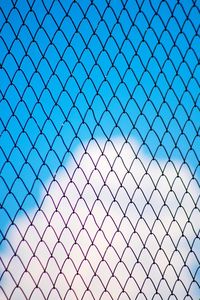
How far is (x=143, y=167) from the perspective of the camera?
228 cm

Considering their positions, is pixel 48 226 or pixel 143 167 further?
pixel 143 167

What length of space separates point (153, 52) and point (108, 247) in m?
1.14

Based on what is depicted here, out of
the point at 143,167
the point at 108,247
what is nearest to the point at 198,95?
the point at 143,167

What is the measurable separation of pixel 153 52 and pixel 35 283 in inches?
56.6

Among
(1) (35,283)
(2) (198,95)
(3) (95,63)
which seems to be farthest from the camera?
(2) (198,95)

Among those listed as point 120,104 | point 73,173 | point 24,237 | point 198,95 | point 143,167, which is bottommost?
point 24,237

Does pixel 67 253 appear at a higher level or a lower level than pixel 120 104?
lower

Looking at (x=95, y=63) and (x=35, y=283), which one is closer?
(x=35, y=283)

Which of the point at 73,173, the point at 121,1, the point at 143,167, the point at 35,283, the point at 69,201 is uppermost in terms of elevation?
the point at 121,1

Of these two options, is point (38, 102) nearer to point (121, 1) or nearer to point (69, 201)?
point (69, 201)

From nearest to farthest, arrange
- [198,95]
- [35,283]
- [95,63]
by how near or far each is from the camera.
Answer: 1. [35,283]
2. [95,63]
3. [198,95]

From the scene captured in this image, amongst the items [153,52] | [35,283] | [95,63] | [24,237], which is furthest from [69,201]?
[153,52]

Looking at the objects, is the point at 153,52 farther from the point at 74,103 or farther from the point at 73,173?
the point at 73,173

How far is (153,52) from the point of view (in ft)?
7.50
